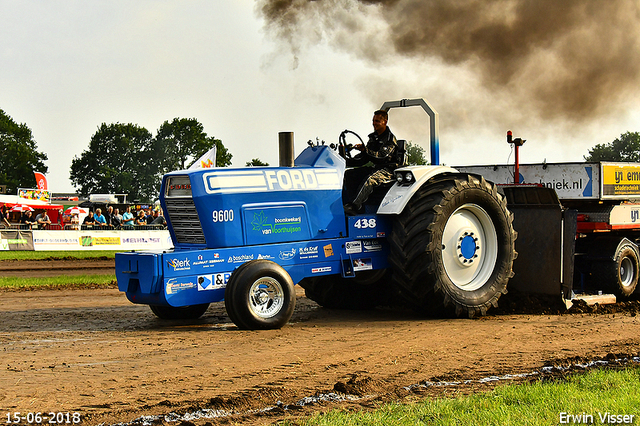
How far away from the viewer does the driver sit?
28.3 feet

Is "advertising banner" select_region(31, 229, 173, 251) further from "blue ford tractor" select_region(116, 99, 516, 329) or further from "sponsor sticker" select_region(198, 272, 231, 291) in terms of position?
"sponsor sticker" select_region(198, 272, 231, 291)

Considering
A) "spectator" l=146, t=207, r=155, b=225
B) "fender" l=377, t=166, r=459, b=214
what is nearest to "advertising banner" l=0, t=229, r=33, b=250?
"spectator" l=146, t=207, r=155, b=225

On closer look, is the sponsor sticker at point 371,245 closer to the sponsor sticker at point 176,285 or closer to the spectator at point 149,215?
the sponsor sticker at point 176,285

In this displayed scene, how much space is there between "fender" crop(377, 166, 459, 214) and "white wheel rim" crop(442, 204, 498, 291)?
64 cm

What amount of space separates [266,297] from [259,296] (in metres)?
0.09

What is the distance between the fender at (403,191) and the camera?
8.04 meters

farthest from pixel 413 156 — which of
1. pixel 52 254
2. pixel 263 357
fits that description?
pixel 52 254

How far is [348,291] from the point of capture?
31.0 feet

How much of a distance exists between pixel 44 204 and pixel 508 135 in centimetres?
3903

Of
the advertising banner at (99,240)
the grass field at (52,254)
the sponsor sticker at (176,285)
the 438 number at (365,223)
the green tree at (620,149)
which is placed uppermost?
the green tree at (620,149)

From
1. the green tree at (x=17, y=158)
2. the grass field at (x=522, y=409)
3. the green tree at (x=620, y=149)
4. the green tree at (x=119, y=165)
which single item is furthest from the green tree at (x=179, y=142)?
the grass field at (x=522, y=409)

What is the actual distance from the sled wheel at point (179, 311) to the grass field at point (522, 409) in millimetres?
4281

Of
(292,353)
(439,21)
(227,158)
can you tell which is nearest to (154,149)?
(227,158)

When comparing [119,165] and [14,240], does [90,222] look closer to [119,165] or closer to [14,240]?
[14,240]
